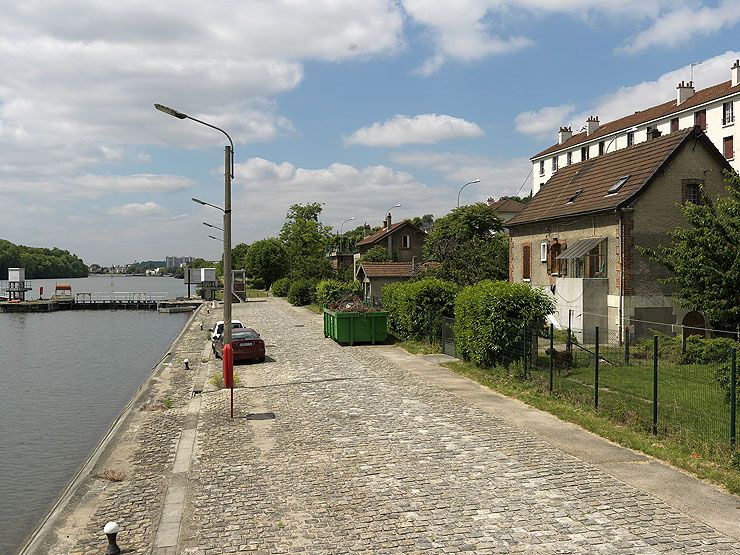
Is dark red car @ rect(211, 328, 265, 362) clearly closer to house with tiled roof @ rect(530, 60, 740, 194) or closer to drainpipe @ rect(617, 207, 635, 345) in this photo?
drainpipe @ rect(617, 207, 635, 345)

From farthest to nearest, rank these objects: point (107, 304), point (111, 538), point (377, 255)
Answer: point (107, 304)
point (377, 255)
point (111, 538)

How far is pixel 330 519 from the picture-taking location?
8.23 meters

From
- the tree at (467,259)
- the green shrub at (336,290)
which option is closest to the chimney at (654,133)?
the tree at (467,259)

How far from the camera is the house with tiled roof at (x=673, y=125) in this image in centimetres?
5141

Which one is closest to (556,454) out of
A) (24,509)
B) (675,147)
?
(24,509)

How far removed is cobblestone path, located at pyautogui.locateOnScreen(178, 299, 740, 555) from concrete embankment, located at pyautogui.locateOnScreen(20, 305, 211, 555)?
0.71 m

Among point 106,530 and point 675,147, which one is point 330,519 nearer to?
point 106,530

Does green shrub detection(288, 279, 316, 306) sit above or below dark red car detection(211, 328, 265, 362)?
above

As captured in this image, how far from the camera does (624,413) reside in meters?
13.1

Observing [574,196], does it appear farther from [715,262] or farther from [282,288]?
[282,288]

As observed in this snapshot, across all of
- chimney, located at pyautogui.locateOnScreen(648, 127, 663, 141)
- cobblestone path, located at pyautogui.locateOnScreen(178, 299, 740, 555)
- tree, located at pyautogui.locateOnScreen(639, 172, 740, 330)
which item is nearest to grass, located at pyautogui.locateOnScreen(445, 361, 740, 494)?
cobblestone path, located at pyautogui.locateOnScreen(178, 299, 740, 555)

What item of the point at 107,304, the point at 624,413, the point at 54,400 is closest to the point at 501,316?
the point at 624,413

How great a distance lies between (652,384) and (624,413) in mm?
2965

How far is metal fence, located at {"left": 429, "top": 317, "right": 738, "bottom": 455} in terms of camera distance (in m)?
11.6
